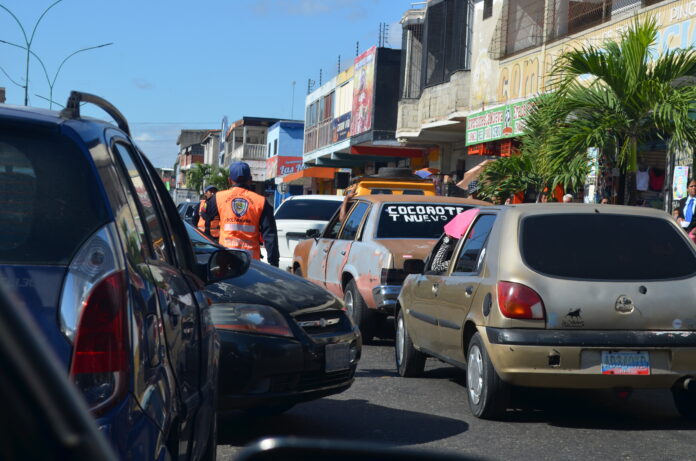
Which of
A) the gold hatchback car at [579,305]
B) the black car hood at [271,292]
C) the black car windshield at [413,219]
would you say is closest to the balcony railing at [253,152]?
the black car windshield at [413,219]

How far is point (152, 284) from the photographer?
3.07 meters

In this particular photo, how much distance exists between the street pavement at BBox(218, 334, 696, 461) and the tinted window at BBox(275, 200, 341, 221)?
10375 millimetres

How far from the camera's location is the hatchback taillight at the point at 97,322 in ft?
8.45

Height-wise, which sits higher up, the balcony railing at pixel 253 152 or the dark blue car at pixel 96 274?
the balcony railing at pixel 253 152

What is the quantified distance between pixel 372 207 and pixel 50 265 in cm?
909

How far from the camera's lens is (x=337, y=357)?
6.42 meters

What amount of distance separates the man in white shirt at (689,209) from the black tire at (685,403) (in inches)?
342

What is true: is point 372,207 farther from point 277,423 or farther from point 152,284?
point 152,284

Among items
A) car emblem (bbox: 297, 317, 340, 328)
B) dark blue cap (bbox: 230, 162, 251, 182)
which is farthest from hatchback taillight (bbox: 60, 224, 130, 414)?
dark blue cap (bbox: 230, 162, 251, 182)

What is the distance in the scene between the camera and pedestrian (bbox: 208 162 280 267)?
981cm

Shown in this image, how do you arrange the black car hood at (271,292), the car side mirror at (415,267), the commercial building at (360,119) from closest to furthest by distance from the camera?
the black car hood at (271,292) < the car side mirror at (415,267) < the commercial building at (360,119)

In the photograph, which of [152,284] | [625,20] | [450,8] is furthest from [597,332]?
[450,8]

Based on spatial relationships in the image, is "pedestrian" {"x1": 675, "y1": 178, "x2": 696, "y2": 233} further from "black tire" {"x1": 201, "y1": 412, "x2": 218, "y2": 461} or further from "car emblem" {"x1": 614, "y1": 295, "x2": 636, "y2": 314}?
"black tire" {"x1": 201, "y1": 412, "x2": 218, "y2": 461}

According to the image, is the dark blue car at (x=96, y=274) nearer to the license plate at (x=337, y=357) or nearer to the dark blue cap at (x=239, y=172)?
the license plate at (x=337, y=357)
